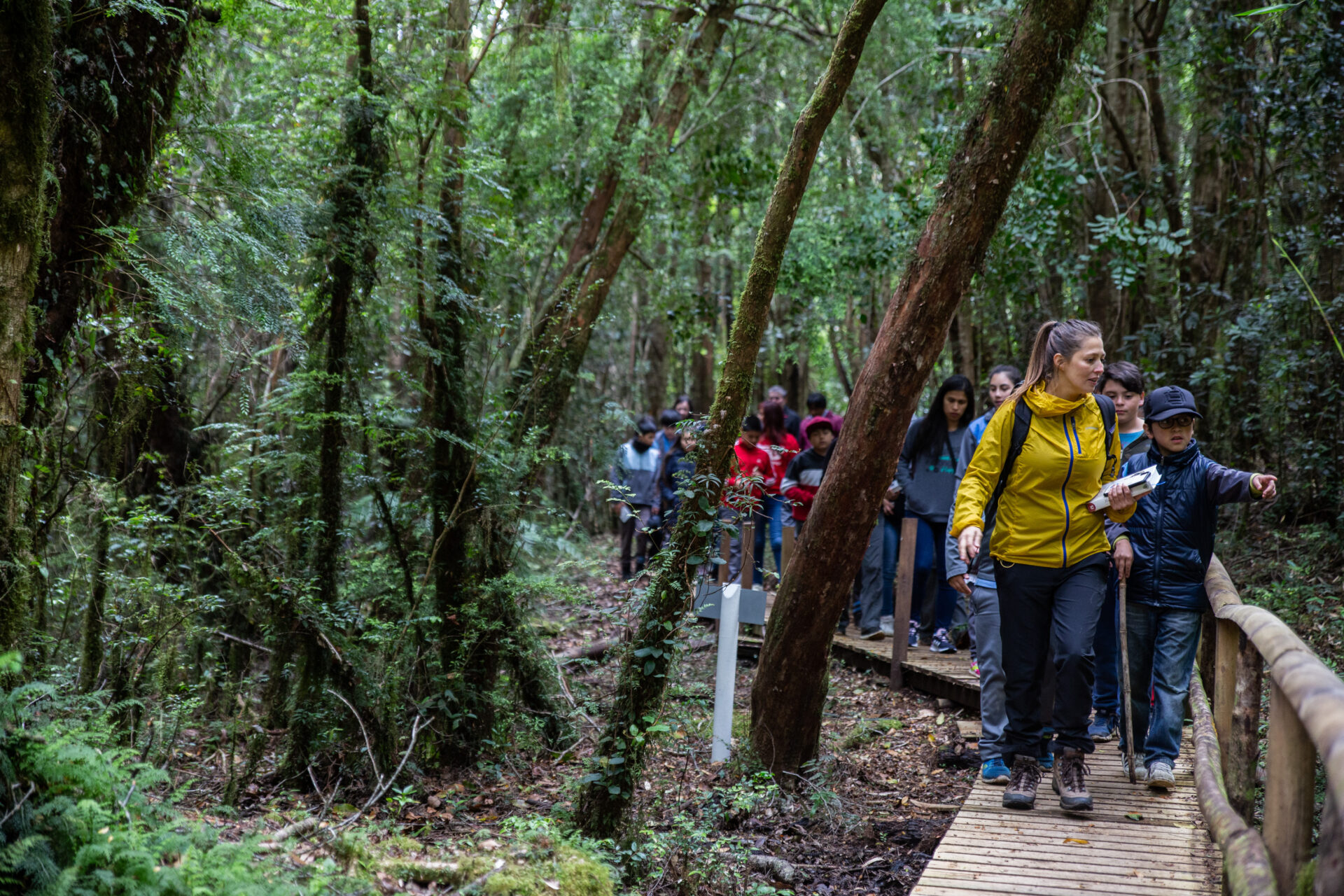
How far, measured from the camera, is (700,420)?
17.0 ft

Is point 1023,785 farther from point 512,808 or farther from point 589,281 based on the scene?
point 589,281

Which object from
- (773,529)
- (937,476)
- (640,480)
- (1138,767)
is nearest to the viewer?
(1138,767)

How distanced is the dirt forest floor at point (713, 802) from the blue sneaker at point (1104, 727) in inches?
34.8

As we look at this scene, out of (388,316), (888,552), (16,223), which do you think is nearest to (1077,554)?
(888,552)

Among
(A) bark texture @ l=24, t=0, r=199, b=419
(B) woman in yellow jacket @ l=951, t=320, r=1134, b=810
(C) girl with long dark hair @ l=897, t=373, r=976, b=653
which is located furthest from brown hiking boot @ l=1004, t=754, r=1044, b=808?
(A) bark texture @ l=24, t=0, r=199, b=419

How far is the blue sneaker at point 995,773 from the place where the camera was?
5.10m

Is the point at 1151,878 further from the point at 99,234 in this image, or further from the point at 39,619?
the point at 99,234

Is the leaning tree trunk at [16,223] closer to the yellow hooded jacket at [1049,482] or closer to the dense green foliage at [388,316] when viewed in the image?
the dense green foliage at [388,316]

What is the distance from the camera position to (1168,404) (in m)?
4.92

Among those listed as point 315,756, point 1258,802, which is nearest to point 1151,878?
point 1258,802

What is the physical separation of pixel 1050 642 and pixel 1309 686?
265cm

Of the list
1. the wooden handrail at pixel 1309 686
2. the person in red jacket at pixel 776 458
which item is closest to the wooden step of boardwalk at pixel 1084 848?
the wooden handrail at pixel 1309 686

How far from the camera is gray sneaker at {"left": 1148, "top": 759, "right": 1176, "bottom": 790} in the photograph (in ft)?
15.8

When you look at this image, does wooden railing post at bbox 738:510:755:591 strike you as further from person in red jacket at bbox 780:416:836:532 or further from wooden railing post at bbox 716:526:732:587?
person in red jacket at bbox 780:416:836:532
